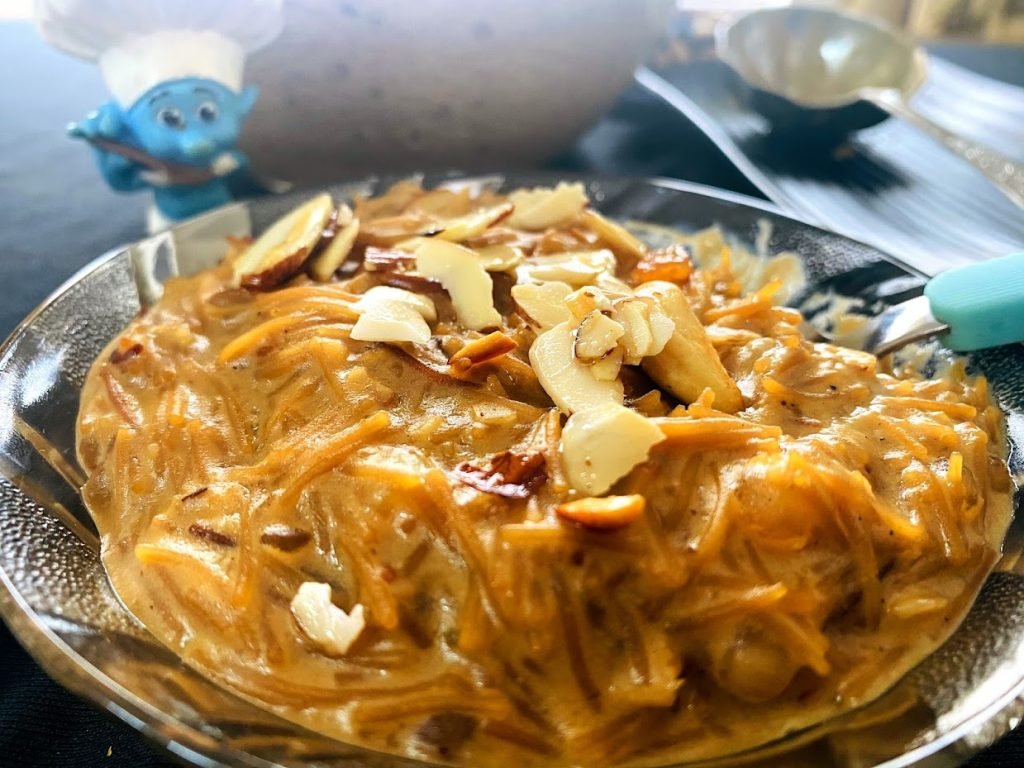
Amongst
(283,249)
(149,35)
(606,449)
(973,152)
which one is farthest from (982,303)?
(149,35)

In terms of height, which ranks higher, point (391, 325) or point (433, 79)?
point (433, 79)

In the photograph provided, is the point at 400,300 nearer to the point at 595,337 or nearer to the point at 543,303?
the point at 543,303

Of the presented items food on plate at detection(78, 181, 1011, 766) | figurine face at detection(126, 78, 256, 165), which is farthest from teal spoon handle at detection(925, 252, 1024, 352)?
figurine face at detection(126, 78, 256, 165)

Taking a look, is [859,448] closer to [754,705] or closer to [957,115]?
[754,705]

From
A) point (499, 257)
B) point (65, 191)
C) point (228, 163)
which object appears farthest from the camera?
point (65, 191)

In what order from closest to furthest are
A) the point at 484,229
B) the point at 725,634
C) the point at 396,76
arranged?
the point at 725,634
the point at 484,229
the point at 396,76

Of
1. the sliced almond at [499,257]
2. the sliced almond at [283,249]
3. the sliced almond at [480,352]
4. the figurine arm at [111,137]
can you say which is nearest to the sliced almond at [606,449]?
the sliced almond at [480,352]

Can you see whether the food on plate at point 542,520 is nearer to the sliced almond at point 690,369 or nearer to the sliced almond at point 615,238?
the sliced almond at point 690,369

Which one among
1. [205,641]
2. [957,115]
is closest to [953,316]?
[205,641]
